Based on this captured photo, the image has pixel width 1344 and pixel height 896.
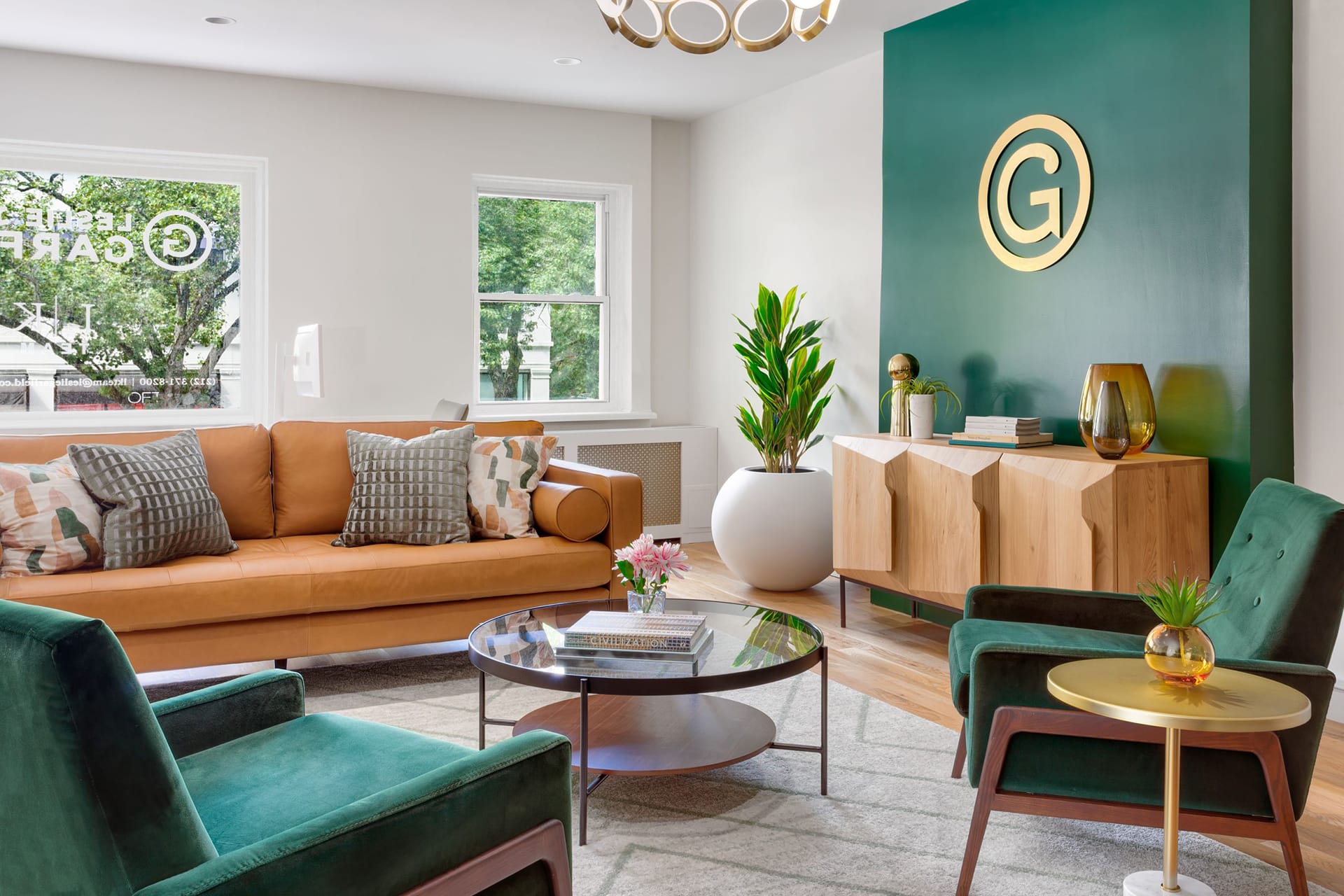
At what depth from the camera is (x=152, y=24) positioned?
4.46 metres

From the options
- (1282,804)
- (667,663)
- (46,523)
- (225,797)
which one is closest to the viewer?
(225,797)

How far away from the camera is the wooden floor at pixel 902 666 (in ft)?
7.52

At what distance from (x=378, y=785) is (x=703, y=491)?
4.81m

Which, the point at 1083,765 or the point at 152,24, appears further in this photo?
the point at 152,24

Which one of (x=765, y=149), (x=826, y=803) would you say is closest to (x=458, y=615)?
(x=826, y=803)

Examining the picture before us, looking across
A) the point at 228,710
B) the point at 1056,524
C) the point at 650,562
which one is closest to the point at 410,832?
the point at 228,710

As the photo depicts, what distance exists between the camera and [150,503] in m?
3.19

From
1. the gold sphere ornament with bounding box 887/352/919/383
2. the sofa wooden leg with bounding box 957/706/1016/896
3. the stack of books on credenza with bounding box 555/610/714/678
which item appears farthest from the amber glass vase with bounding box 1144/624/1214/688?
the gold sphere ornament with bounding box 887/352/919/383

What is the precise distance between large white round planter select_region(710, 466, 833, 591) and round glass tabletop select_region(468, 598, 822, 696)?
1738 mm

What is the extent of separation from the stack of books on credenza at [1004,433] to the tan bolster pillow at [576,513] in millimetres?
1289

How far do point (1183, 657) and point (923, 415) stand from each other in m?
2.33

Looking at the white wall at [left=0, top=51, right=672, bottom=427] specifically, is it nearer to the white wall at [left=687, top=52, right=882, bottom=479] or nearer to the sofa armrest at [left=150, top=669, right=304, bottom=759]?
the white wall at [left=687, top=52, right=882, bottom=479]

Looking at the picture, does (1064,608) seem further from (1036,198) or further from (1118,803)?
(1036,198)

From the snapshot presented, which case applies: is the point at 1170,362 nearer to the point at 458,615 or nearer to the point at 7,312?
the point at 458,615
